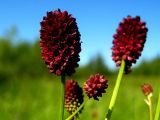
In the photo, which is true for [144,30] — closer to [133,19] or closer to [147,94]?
[133,19]

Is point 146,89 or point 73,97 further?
point 146,89

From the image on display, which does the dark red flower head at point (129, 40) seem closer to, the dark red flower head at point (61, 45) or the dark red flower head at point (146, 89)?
the dark red flower head at point (61, 45)

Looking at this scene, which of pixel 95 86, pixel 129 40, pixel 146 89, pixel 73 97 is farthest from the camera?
pixel 146 89

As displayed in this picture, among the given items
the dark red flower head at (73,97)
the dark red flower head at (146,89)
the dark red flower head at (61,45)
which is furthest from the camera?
the dark red flower head at (146,89)

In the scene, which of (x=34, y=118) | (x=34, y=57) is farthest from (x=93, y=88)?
(x=34, y=57)

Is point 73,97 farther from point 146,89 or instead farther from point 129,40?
point 129,40

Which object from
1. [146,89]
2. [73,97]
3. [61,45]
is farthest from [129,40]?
[146,89]

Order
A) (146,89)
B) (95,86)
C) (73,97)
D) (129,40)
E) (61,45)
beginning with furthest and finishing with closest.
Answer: (146,89) → (73,97) → (95,86) → (61,45) → (129,40)

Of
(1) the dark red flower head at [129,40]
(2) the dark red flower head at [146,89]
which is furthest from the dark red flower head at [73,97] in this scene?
(1) the dark red flower head at [129,40]
